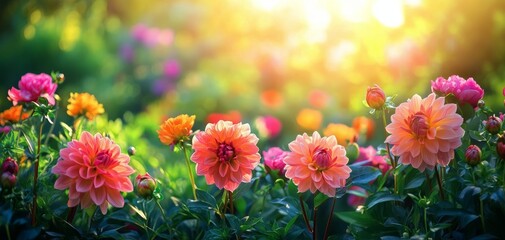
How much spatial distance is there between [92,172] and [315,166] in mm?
375

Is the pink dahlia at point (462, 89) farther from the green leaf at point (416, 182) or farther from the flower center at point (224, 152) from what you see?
the flower center at point (224, 152)

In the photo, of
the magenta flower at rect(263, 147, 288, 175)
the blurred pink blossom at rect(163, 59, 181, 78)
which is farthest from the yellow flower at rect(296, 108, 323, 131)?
the blurred pink blossom at rect(163, 59, 181, 78)

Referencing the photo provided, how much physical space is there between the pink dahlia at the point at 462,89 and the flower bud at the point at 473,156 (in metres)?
0.11

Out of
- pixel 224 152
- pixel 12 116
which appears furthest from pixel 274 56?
pixel 224 152

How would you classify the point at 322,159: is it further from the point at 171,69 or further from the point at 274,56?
the point at 171,69

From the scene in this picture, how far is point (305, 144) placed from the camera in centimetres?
97

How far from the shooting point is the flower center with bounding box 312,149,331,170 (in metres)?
0.94

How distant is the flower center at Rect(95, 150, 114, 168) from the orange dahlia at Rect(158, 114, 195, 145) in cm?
12

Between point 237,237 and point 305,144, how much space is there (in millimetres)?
218

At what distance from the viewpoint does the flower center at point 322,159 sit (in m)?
0.94

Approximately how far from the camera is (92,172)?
3.13ft

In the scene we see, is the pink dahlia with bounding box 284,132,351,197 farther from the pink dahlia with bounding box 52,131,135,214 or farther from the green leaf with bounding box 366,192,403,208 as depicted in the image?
the pink dahlia with bounding box 52,131,135,214

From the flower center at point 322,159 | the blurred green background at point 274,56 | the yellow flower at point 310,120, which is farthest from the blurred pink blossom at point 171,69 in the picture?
the flower center at point 322,159

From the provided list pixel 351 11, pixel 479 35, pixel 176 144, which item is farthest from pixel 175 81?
pixel 176 144
